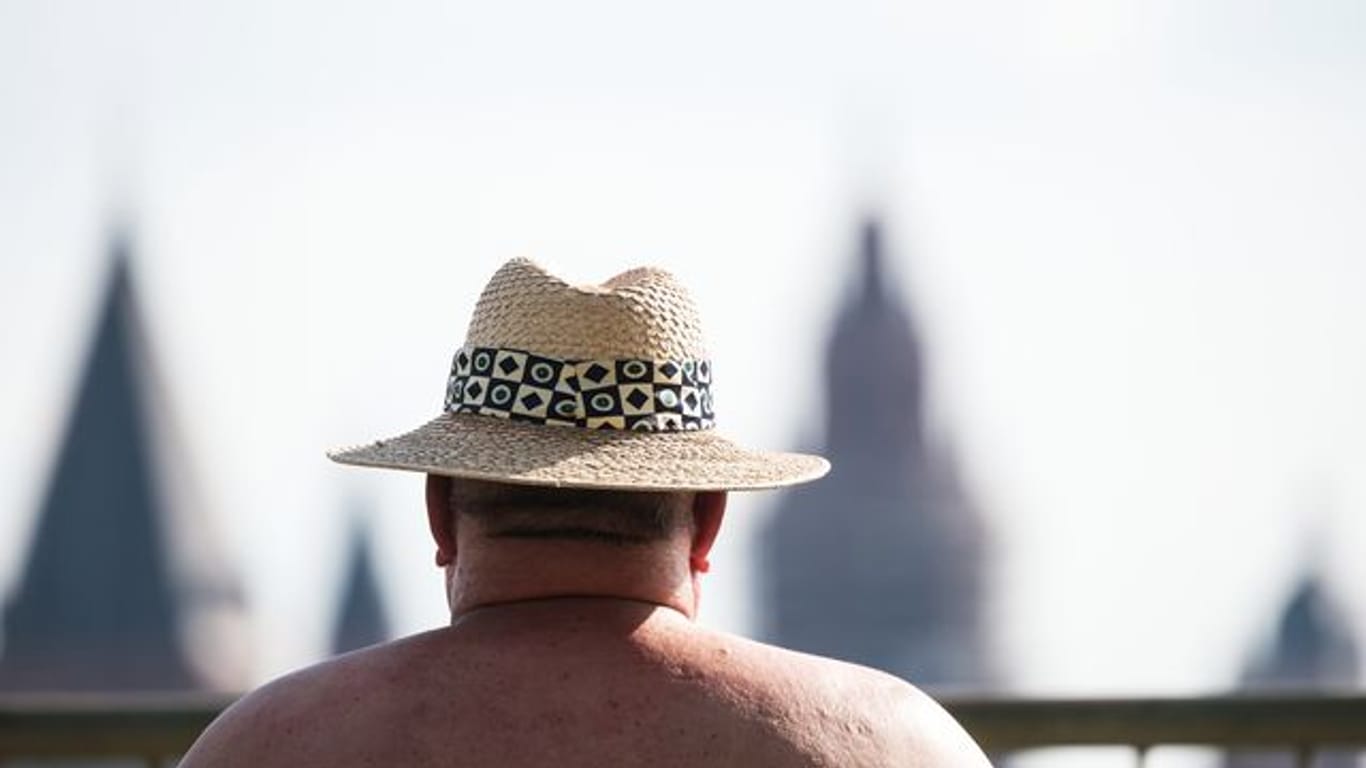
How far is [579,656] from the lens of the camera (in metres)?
2.98

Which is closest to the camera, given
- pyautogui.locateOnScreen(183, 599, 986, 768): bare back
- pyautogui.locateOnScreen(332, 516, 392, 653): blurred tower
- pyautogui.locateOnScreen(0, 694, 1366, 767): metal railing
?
pyautogui.locateOnScreen(183, 599, 986, 768): bare back

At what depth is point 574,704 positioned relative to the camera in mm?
2943

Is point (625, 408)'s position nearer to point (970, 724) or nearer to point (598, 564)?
point (598, 564)

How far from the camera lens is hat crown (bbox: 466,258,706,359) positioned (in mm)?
3195

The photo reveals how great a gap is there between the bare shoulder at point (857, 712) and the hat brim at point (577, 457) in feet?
0.52

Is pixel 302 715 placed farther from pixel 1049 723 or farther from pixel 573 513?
pixel 1049 723

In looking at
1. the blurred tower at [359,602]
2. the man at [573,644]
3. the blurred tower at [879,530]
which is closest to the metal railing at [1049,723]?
the man at [573,644]

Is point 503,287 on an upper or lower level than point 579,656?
upper

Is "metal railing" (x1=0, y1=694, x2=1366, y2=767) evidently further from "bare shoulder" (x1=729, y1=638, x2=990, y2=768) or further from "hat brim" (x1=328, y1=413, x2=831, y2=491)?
"bare shoulder" (x1=729, y1=638, x2=990, y2=768)

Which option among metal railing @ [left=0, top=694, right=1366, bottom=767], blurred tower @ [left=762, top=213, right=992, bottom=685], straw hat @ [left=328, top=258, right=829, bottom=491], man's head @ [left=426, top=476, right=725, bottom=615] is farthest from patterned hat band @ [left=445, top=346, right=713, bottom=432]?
blurred tower @ [left=762, top=213, right=992, bottom=685]

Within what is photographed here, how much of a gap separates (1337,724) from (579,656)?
228 centimetres

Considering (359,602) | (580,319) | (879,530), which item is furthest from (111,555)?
(580,319)

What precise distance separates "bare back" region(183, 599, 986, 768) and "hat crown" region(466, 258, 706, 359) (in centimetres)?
28

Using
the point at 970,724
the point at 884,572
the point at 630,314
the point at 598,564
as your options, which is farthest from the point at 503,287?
the point at 884,572
